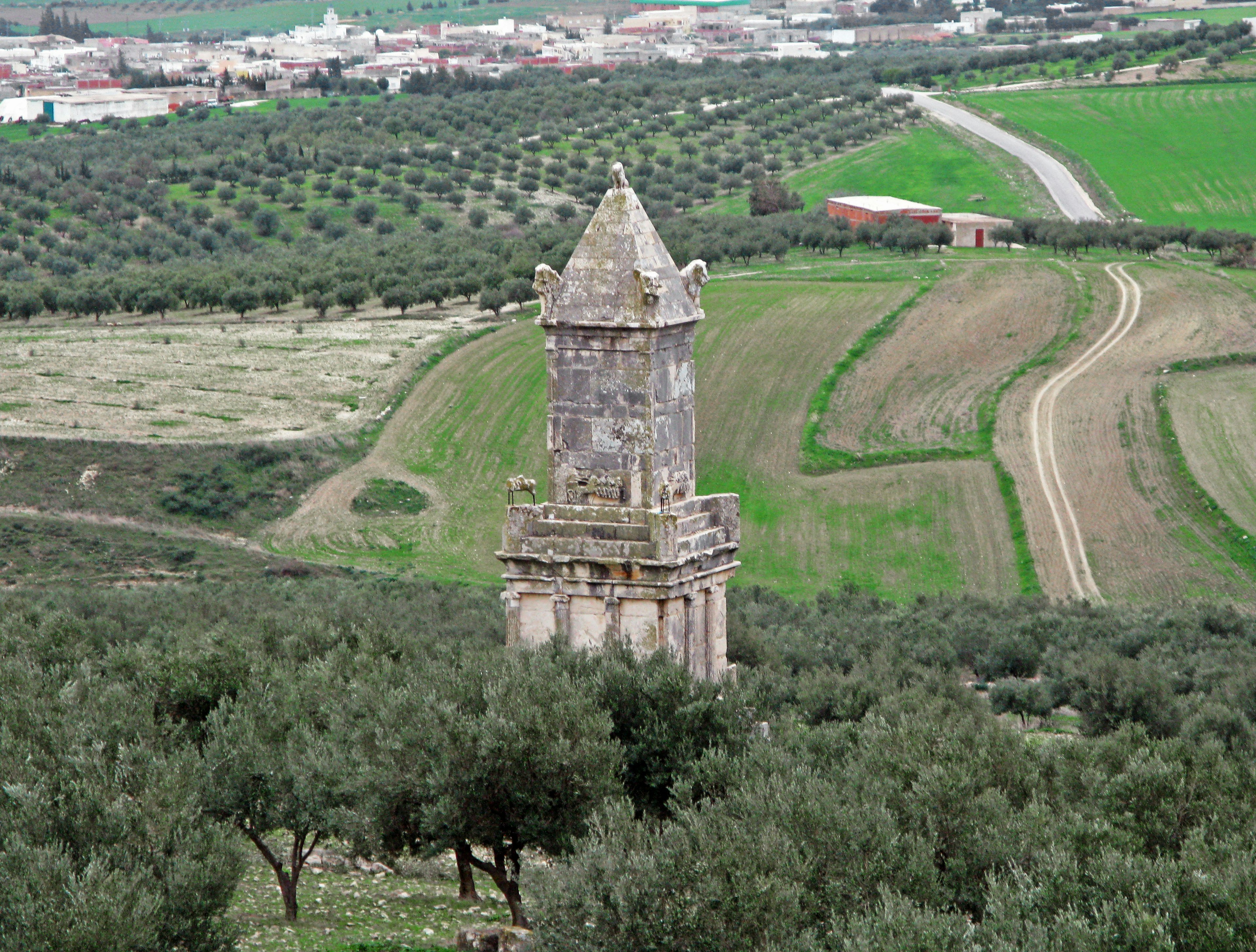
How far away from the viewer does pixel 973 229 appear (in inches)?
4141

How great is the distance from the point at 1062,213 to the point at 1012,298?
3471cm

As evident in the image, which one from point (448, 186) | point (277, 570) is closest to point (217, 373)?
point (277, 570)

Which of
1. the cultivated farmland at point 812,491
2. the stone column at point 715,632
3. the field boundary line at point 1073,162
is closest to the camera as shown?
the stone column at point 715,632

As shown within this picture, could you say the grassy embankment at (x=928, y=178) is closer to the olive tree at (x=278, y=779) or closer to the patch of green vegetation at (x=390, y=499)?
the patch of green vegetation at (x=390, y=499)

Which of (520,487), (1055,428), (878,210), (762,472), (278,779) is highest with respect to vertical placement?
(878,210)

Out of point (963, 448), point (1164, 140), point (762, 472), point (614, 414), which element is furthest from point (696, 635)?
point (1164, 140)

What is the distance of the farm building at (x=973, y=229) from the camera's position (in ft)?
342

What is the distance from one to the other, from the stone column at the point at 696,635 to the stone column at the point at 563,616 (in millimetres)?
1329

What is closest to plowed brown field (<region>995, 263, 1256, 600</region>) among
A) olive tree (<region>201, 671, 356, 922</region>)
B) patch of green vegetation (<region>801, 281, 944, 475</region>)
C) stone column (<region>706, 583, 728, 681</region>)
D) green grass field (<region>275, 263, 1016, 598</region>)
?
green grass field (<region>275, 263, 1016, 598</region>)

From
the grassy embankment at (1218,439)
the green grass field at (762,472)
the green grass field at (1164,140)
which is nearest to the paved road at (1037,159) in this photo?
the green grass field at (1164,140)

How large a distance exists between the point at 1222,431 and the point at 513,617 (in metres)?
53.3

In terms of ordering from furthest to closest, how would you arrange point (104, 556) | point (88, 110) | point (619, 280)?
point (88, 110) < point (104, 556) < point (619, 280)

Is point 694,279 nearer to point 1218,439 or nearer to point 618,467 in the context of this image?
point 618,467

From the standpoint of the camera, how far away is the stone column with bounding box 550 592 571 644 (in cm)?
2064
